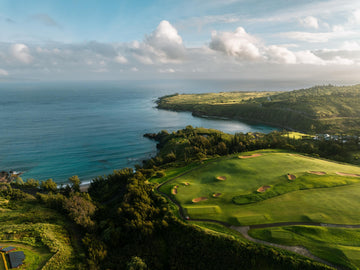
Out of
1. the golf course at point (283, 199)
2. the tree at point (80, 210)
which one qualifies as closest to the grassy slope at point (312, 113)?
the golf course at point (283, 199)

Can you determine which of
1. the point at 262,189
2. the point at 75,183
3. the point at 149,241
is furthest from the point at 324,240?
the point at 75,183

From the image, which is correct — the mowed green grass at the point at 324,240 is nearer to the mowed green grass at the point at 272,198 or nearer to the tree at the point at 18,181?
the mowed green grass at the point at 272,198

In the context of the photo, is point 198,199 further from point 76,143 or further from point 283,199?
point 76,143

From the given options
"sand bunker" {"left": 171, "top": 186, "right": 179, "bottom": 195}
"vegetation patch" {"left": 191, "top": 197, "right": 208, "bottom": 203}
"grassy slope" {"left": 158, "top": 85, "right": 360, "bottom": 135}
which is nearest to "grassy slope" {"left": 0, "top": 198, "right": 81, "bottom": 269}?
"sand bunker" {"left": 171, "top": 186, "right": 179, "bottom": 195}

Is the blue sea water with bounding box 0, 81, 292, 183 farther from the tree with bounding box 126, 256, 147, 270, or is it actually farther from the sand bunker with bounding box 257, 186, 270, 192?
the sand bunker with bounding box 257, 186, 270, 192

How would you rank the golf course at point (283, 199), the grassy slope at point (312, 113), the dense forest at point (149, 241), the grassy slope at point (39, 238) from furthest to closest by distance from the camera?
the grassy slope at point (312, 113), the golf course at point (283, 199), the dense forest at point (149, 241), the grassy slope at point (39, 238)

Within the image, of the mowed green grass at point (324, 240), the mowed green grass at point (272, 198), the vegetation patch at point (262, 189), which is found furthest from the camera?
the vegetation patch at point (262, 189)
